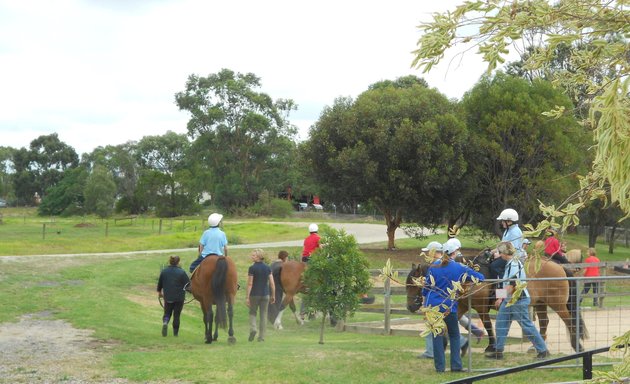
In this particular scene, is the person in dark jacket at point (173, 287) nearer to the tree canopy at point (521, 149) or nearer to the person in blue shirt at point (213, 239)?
the person in blue shirt at point (213, 239)

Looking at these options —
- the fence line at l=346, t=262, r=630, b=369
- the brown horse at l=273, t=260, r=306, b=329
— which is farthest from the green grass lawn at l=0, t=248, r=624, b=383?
the brown horse at l=273, t=260, r=306, b=329

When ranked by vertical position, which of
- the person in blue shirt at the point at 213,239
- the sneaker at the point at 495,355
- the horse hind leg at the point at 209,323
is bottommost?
the horse hind leg at the point at 209,323

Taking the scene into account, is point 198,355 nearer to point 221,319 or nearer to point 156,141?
point 221,319

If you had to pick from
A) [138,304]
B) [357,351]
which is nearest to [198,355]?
[357,351]

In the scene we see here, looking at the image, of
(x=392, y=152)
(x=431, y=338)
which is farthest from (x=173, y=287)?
(x=392, y=152)

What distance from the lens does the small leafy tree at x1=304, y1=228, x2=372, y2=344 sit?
14766 mm

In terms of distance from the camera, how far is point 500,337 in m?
11.5

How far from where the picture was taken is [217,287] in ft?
49.3

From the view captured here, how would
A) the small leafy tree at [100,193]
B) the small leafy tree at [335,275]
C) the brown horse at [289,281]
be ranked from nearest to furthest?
the small leafy tree at [335,275], the brown horse at [289,281], the small leafy tree at [100,193]

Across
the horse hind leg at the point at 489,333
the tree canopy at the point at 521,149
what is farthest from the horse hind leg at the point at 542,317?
the tree canopy at the point at 521,149

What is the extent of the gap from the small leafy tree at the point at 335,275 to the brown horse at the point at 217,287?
149 centimetres

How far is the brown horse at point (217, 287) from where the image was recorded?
49.3 ft

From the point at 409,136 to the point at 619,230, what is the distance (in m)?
25.9

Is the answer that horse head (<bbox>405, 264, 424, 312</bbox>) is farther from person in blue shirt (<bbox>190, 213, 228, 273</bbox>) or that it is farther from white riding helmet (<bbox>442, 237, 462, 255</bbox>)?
person in blue shirt (<bbox>190, 213, 228, 273</bbox>)
